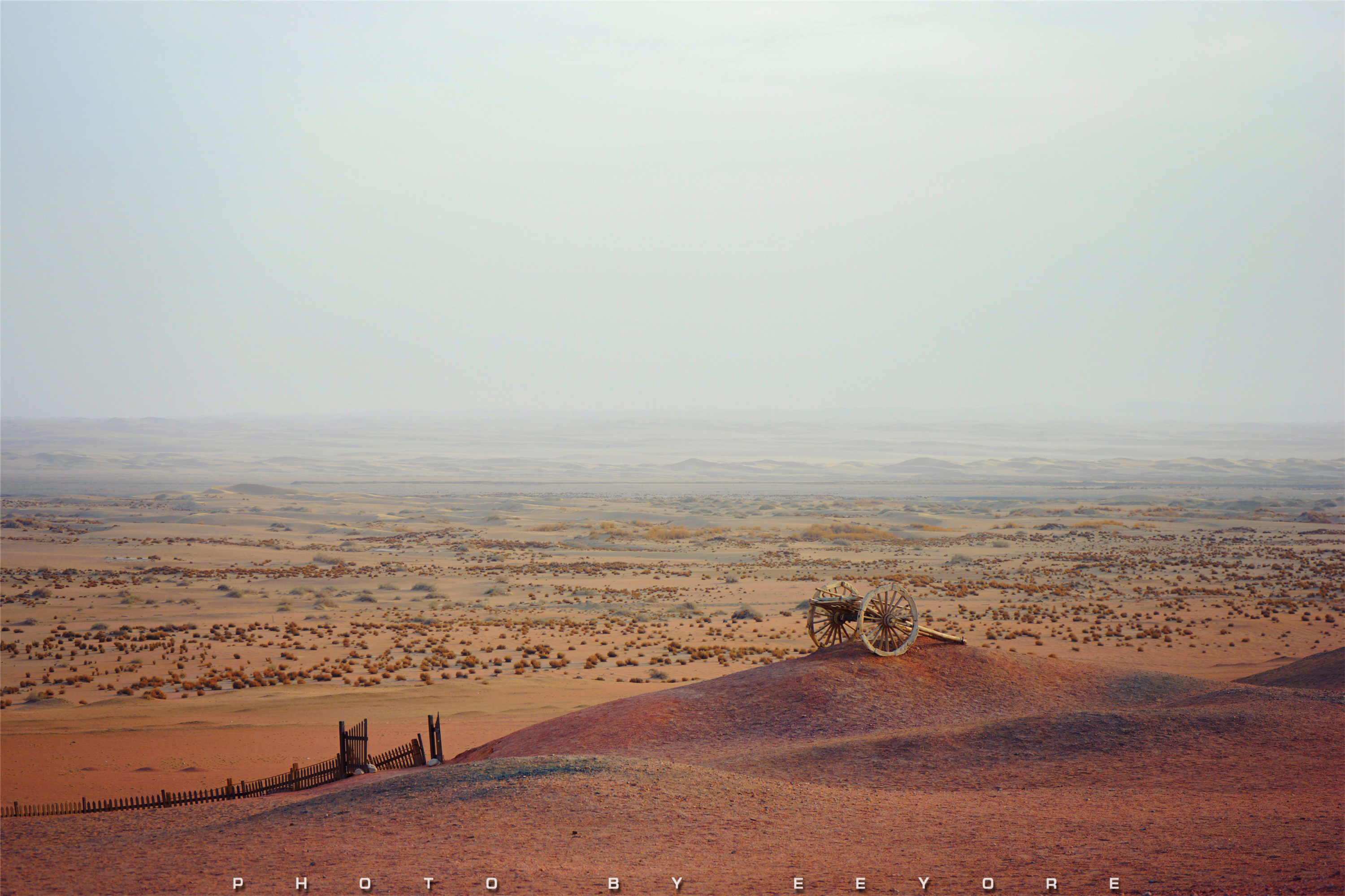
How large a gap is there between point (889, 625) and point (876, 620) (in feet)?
0.88

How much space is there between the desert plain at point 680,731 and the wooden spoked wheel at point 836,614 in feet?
2.79

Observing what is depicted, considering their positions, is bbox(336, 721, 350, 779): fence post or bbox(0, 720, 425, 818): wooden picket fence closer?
bbox(0, 720, 425, 818): wooden picket fence

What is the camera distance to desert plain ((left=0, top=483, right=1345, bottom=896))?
327 inches

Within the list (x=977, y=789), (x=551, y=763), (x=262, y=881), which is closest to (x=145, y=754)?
(x=551, y=763)

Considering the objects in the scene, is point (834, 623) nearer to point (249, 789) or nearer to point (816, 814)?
point (816, 814)

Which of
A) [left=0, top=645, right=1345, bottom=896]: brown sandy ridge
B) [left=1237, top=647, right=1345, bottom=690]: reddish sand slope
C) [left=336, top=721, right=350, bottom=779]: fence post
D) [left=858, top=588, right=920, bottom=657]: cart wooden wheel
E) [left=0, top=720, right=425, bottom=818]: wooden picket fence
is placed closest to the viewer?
[left=0, top=645, right=1345, bottom=896]: brown sandy ridge

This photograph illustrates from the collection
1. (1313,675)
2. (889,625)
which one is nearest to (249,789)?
(889,625)

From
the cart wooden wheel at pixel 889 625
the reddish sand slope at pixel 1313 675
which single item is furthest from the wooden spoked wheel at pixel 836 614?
the reddish sand slope at pixel 1313 675

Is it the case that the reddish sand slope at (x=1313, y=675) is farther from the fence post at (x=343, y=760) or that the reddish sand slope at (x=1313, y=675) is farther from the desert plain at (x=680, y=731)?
the fence post at (x=343, y=760)

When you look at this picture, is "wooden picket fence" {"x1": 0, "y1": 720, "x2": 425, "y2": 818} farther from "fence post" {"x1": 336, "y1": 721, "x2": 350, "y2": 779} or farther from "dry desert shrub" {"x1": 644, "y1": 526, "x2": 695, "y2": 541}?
"dry desert shrub" {"x1": 644, "y1": 526, "x2": 695, "y2": 541}

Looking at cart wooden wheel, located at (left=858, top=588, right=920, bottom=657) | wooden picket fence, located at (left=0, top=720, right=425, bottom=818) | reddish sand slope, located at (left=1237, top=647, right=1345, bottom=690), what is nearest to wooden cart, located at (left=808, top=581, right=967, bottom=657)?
Answer: cart wooden wheel, located at (left=858, top=588, right=920, bottom=657)

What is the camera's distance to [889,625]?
59.6ft

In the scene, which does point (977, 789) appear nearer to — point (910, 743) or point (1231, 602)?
point (910, 743)

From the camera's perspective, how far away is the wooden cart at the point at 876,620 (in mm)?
17922
